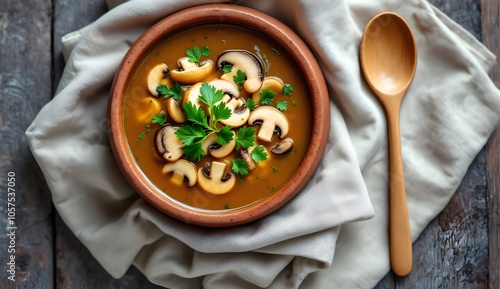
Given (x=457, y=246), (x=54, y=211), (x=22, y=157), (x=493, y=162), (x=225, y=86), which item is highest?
(x=225, y=86)

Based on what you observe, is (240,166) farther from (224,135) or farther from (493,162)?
(493,162)

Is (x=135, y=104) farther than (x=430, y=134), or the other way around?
(x=430, y=134)

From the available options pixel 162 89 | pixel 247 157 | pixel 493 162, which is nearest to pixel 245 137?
pixel 247 157

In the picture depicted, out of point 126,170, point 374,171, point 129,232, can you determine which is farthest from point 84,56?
point 374,171

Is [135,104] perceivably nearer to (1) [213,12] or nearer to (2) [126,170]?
(2) [126,170]

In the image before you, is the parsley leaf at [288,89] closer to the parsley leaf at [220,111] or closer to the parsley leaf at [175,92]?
the parsley leaf at [220,111]

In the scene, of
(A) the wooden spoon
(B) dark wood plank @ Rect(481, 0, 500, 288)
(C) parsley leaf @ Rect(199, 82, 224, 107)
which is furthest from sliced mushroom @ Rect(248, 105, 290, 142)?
(B) dark wood plank @ Rect(481, 0, 500, 288)

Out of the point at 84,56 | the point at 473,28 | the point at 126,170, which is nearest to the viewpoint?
the point at 126,170

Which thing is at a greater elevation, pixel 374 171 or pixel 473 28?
pixel 473 28

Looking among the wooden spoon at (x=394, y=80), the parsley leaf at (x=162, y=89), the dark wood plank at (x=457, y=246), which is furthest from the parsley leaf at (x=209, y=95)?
the dark wood plank at (x=457, y=246)
